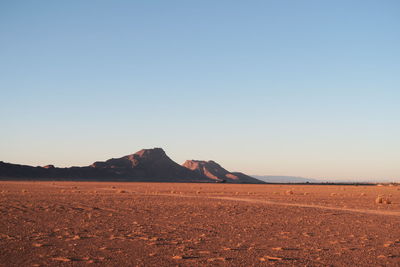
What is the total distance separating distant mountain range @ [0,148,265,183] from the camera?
130 m

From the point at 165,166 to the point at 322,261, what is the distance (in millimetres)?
162110

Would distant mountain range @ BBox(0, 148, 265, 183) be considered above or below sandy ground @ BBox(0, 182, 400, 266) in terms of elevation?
above

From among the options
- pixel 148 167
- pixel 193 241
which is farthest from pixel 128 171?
pixel 193 241

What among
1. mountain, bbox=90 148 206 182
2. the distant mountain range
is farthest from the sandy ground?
mountain, bbox=90 148 206 182

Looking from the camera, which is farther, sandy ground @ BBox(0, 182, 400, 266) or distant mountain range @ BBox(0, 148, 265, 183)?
distant mountain range @ BBox(0, 148, 265, 183)

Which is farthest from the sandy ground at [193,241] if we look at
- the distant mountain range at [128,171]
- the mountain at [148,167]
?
the mountain at [148,167]

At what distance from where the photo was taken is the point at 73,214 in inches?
738

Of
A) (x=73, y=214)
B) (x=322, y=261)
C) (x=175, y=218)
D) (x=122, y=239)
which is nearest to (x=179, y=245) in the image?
(x=122, y=239)

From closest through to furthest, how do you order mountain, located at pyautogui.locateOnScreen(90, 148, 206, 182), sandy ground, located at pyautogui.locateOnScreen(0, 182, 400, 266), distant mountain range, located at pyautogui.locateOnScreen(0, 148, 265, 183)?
sandy ground, located at pyautogui.locateOnScreen(0, 182, 400, 266) < distant mountain range, located at pyautogui.locateOnScreen(0, 148, 265, 183) < mountain, located at pyautogui.locateOnScreen(90, 148, 206, 182)

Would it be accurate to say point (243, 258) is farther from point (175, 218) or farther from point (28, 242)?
point (175, 218)

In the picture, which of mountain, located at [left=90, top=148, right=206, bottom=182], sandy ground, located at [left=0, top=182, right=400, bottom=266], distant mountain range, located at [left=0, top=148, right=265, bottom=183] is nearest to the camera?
sandy ground, located at [left=0, top=182, right=400, bottom=266]

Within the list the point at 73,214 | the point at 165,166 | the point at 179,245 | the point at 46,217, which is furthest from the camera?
the point at 165,166

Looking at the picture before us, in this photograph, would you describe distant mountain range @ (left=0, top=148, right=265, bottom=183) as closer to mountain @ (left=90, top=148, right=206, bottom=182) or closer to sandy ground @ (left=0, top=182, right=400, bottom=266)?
mountain @ (left=90, top=148, right=206, bottom=182)

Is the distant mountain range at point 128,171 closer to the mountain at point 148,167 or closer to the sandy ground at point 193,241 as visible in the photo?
the mountain at point 148,167
